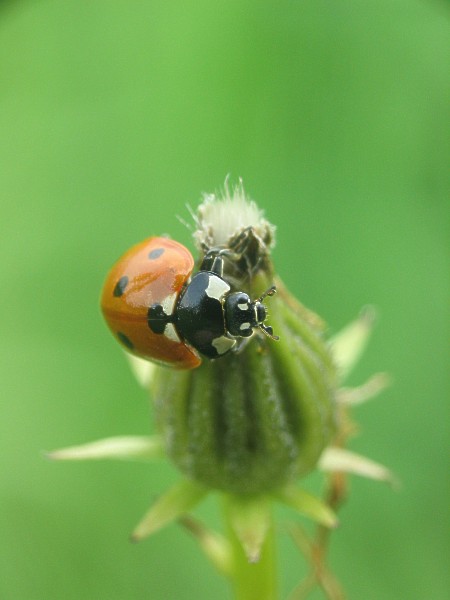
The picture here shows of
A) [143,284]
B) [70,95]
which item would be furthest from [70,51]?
[143,284]

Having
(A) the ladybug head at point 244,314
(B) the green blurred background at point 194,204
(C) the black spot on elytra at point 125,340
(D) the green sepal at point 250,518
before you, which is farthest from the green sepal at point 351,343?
(B) the green blurred background at point 194,204

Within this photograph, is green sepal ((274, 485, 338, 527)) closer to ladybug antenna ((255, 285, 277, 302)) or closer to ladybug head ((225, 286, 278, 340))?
ladybug head ((225, 286, 278, 340))

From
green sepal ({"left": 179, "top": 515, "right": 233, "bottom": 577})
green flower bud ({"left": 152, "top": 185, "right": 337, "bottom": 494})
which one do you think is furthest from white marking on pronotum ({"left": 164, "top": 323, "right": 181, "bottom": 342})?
green sepal ({"left": 179, "top": 515, "right": 233, "bottom": 577})

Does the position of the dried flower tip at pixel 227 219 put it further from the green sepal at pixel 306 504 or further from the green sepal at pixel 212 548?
the green sepal at pixel 212 548

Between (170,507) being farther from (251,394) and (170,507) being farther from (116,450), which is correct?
(251,394)

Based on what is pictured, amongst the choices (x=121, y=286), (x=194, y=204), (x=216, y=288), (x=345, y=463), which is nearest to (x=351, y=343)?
(x=345, y=463)

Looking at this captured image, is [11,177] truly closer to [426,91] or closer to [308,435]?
[426,91]
